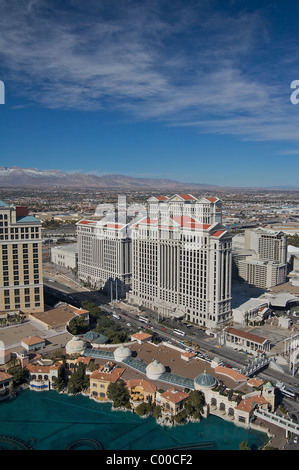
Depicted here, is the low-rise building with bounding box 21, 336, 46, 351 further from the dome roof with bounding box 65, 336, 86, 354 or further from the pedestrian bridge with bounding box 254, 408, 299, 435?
the pedestrian bridge with bounding box 254, 408, 299, 435

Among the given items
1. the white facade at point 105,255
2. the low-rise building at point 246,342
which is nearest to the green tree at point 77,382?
the low-rise building at point 246,342

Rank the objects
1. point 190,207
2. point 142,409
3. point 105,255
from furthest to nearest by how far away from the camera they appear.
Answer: point 105,255 < point 190,207 < point 142,409

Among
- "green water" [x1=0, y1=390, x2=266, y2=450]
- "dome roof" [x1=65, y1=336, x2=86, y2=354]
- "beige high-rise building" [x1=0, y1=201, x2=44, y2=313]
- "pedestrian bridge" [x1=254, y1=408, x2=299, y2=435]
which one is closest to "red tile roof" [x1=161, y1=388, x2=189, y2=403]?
"green water" [x1=0, y1=390, x2=266, y2=450]

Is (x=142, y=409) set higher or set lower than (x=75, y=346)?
lower

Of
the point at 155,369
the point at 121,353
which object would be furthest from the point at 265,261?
the point at 155,369

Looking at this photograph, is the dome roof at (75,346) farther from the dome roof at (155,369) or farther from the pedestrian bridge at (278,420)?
the pedestrian bridge at (278,420)

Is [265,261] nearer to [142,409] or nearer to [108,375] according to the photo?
[108,375]
